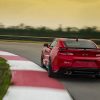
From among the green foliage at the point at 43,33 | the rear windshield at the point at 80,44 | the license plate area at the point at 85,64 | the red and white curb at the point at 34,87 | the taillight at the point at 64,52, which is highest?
the rear windshield at the point at 80,44

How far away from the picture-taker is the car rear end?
42.0 ft

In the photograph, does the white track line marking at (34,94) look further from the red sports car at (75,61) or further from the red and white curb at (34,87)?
the red sports car at (75,61)

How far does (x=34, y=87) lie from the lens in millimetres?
10836

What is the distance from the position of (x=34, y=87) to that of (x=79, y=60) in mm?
2384

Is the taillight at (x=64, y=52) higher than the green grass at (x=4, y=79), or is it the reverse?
the taillight at (x=64, y=52)

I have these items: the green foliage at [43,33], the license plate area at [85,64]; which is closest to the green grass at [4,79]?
the license plate area at [85,64]

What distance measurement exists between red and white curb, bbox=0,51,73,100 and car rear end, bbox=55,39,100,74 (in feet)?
1.83

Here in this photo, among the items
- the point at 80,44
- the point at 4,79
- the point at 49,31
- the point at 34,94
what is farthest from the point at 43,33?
the point at 34,94

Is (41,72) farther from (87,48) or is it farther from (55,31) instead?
(55,31)

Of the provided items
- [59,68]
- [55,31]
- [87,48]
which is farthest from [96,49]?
[55,31]

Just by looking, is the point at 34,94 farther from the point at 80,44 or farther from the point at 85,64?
the point at 80,44

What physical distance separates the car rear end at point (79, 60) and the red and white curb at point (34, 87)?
0.56m

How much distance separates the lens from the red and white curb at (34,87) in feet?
31.5

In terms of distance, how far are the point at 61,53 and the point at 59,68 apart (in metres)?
0.42
